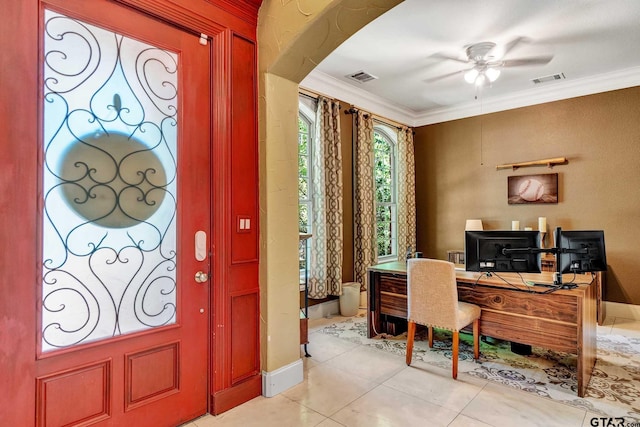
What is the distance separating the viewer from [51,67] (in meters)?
1.69

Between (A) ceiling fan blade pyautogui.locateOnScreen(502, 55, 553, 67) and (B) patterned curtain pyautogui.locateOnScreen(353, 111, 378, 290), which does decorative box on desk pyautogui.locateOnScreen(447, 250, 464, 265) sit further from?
(A) ceiling fan blade pyautogui.locateOnScreen(502, 55, 553, 67)

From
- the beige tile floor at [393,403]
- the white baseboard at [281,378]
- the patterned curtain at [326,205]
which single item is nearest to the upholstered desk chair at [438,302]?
the beige tile floor at [393,403]

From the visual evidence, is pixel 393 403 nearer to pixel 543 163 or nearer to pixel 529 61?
pixel 529 61

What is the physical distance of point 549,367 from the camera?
294 centimetres

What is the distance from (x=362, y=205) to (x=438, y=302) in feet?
7.36

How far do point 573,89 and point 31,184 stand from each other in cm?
593

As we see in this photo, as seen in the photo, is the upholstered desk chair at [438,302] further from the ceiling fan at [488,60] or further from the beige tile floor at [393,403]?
the ceiling fan at [488,60]

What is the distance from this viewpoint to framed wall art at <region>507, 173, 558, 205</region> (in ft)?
16.1

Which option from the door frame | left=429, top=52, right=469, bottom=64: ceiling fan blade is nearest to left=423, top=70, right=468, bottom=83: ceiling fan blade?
left=429, top=52, right=469, bottom=64: ceiling fan blade

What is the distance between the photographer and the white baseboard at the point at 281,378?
246cm

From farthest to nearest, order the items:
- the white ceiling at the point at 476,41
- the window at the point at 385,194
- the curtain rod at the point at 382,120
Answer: the window at the point at 385,194 → the curtain rod at the point at 382,120 → the white ceiling at the point at 476,41

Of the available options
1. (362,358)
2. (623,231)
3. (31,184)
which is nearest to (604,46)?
(623,231)

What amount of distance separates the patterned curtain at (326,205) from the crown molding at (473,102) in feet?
0.94

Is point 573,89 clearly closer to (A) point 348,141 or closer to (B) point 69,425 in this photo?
(A) point 348,141
